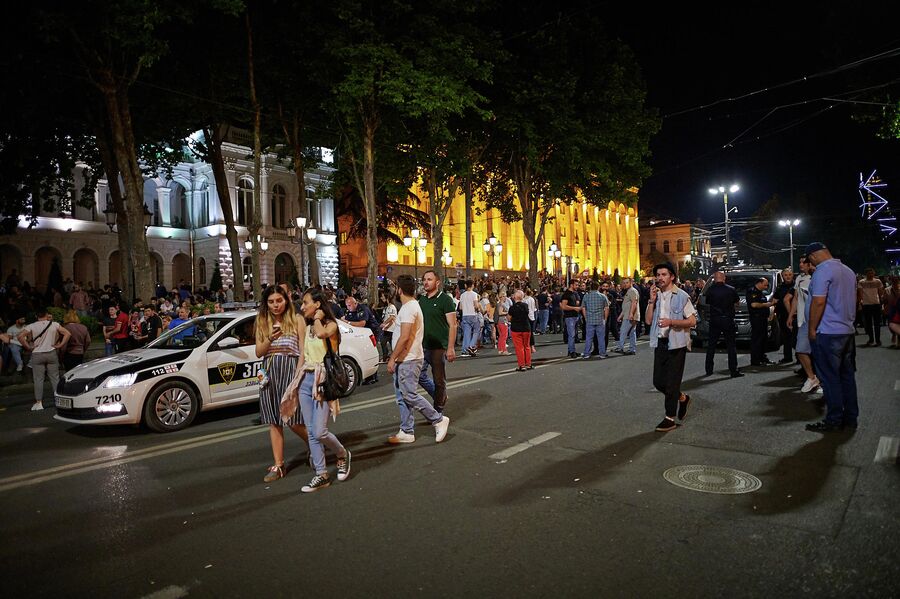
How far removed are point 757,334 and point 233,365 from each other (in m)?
10.2

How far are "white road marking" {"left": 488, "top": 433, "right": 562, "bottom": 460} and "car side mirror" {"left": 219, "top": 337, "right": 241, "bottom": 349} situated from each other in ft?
14.9

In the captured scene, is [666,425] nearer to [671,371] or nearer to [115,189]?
[671,371]

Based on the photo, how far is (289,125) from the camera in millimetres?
26391

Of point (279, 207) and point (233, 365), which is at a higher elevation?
point (279, 207)

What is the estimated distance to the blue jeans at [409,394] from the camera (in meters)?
6.55

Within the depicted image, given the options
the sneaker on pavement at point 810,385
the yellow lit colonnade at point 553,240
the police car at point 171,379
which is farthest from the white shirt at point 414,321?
the yellow lit colonnade at point 553,240

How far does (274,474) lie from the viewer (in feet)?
17.8

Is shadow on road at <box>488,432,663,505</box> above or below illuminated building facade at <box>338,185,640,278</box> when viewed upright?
below

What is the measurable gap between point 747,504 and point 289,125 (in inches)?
1008

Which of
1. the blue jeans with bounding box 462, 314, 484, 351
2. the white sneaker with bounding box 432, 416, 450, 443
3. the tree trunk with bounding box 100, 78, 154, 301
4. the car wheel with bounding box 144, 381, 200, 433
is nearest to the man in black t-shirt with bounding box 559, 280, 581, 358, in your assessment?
the blue jeans with bounding box 462, 314, 484, 351

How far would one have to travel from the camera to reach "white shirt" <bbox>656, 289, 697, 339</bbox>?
6848mm

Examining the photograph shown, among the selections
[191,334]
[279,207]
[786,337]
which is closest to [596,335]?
[786,337]

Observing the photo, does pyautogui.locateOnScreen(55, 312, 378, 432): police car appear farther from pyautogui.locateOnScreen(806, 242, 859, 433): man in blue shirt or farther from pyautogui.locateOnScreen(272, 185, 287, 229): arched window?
pyautogui.locateOnScreen(272, 185, 287, 229): arched window

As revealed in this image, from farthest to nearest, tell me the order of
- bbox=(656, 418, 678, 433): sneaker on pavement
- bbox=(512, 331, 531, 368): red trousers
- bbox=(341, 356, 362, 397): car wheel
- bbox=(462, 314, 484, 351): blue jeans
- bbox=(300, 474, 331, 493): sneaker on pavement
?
bbox=(462, 314, 484, 351): blue jeans, bbox=(512, 331, 531, 368): red trousers, bbox=(341, 356, 362, 397): car wheel, bbox=(656, 418, 678, 433): sneaker on pavement, bbox=(300, 474, 331, 493): sneaker on pavement
